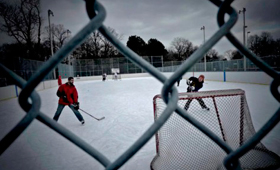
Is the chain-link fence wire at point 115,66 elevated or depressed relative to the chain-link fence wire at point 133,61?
elevated

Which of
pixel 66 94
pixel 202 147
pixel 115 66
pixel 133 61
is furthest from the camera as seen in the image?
pixel 115 66

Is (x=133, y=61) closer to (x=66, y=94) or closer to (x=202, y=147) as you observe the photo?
(x=202, y=147)

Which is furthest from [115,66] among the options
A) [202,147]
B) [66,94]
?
[202,147]

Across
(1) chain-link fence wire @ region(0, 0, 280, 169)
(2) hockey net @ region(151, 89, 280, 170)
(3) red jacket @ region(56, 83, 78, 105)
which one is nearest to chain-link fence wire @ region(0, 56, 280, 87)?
(3) red jacket @ region(56, 83, 78, 105)

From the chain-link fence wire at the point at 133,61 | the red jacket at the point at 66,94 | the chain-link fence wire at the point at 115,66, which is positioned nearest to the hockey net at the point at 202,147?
the chain-link fence wire at the point at 133,61

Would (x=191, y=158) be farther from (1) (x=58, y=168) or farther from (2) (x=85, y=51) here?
(2) (x=85, y=51)

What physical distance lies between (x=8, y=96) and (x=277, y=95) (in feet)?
43.8

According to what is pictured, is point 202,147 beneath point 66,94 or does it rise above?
beneath

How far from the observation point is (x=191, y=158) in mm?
2326

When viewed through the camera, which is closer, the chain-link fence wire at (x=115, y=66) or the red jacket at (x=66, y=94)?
the red jacket at (x=66, y=94)

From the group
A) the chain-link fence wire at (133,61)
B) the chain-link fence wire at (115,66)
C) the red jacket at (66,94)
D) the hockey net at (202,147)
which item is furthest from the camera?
the chain-link fence wire at (115,66)

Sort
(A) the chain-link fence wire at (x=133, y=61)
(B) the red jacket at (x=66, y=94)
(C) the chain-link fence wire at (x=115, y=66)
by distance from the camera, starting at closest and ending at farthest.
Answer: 1. (A) the chain-link fence wire at (x=133, y=61)
2. (B) the red jacket at (x=66, y=94)
3. (C) the chain-link fence wire at (x=115, y=66)

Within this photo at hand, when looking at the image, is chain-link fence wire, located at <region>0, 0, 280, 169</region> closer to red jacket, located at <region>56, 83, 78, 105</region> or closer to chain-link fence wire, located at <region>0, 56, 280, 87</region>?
red jacket, located at <region>56, 83, 78, 105</region>

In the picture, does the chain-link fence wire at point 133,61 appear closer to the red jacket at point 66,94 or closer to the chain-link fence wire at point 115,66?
the red jacket at point 66,94
